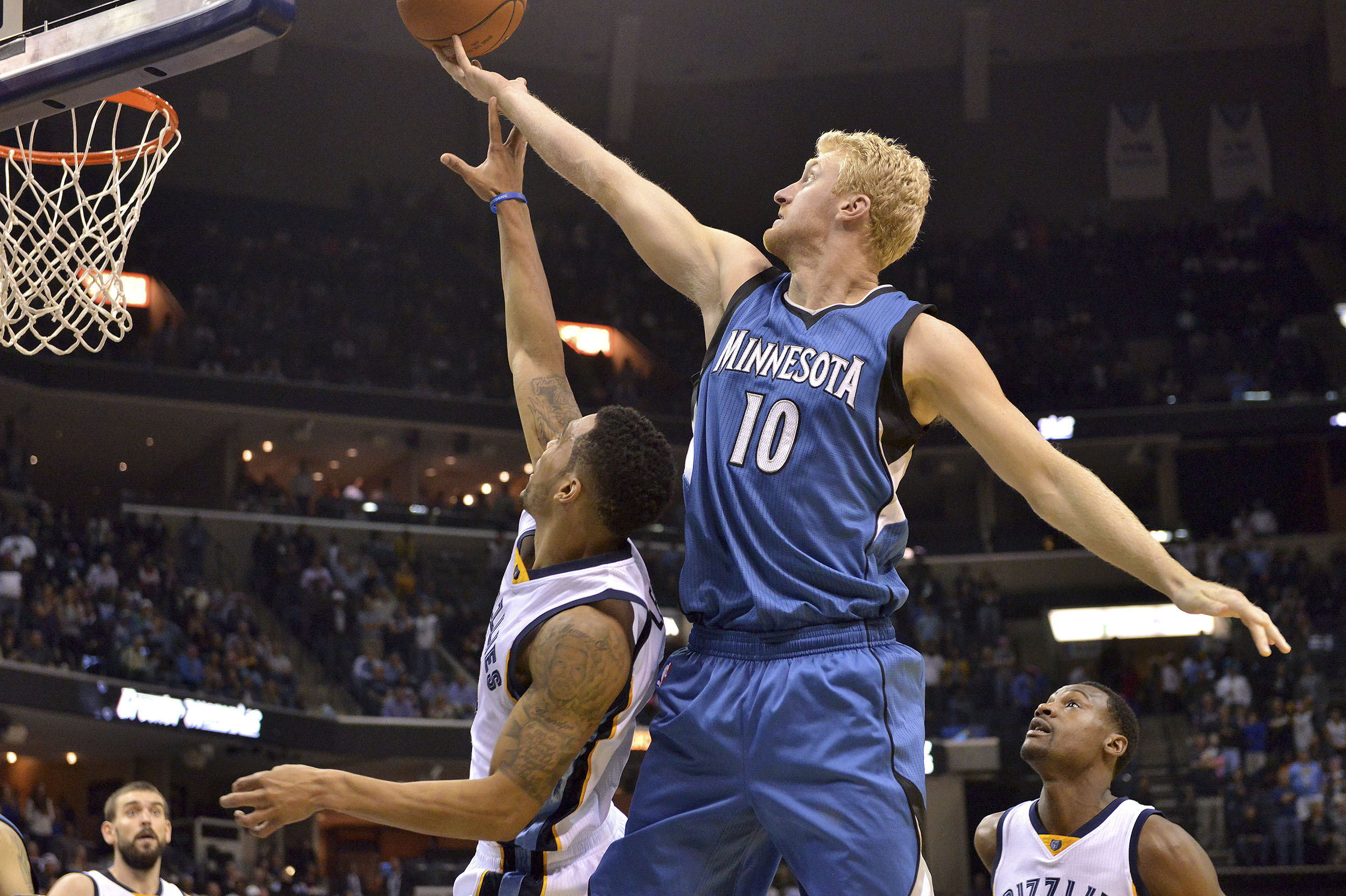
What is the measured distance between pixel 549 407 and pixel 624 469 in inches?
24.9

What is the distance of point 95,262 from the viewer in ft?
18.2

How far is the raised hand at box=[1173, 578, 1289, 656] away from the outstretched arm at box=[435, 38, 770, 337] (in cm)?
110

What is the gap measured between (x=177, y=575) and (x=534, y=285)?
15445 millimetres

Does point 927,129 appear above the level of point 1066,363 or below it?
above

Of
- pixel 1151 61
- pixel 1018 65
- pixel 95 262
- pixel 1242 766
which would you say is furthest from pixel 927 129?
pixel 95 262

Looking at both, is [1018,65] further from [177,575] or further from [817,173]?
[817,173]

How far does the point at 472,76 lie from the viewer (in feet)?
Answer: 11.1

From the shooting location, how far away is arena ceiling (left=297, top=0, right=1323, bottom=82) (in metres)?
24.3

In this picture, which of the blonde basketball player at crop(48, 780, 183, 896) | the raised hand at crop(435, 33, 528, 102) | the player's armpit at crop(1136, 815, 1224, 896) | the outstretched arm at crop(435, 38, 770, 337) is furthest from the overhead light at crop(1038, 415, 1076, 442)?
the outstretched arm at crop(435, 38, 770, 337)

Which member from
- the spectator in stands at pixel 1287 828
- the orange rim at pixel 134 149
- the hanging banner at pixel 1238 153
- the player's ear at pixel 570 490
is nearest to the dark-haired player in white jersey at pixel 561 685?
the player's ear at pixel 570 490

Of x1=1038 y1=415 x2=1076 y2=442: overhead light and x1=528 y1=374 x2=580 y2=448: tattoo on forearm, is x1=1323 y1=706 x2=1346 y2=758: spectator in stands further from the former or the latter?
x1=528 y1=374 x2=580 y2=448: tattoo on forearm

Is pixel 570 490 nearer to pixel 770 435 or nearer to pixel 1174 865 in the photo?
pixel 770 435

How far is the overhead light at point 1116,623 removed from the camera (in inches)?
836

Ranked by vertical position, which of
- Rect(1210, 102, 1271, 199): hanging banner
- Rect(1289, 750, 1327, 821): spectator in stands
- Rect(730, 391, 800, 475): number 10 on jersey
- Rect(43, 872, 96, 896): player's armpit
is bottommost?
Rect(1289, 750, 1327, 821): spectator in stands
